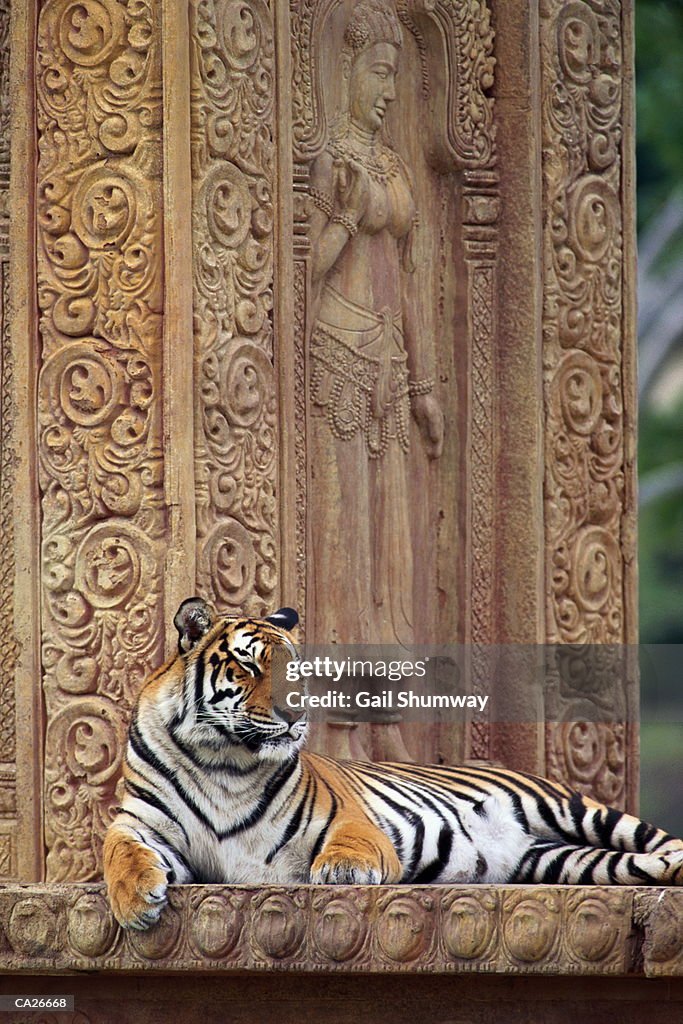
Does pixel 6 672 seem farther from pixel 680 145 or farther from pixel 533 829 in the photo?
pixel 680 145

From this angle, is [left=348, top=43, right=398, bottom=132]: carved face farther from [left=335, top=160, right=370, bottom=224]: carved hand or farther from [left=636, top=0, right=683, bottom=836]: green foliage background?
[left=636, top=0, right=683, bottom=836]: green foliage background

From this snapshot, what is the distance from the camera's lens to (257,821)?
6.23m

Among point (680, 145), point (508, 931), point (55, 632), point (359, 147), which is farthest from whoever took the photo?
point (680, 145)

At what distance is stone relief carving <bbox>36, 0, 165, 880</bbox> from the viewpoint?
7102 millimetres

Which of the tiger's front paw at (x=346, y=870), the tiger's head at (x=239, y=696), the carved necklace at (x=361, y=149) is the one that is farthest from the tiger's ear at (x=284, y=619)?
the carved necklace at (x=361, y=149)

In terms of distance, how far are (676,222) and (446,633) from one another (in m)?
9.13

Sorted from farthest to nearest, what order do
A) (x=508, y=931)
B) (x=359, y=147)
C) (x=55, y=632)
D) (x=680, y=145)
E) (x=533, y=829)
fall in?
(x=680, y=145)
(x=359, y=147)
(x=55, y=632)
(x=533, y=829)
(x=508, y=931)

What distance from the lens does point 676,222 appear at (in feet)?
54.4

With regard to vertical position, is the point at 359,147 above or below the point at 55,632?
above

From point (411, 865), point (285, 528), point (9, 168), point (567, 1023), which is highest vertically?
point (9, 168)

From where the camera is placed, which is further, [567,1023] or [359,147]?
[359,147]

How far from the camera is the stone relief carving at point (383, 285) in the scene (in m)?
7.83

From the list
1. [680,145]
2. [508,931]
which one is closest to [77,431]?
[508,931]

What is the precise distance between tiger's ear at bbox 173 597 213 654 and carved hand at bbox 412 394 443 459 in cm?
198
